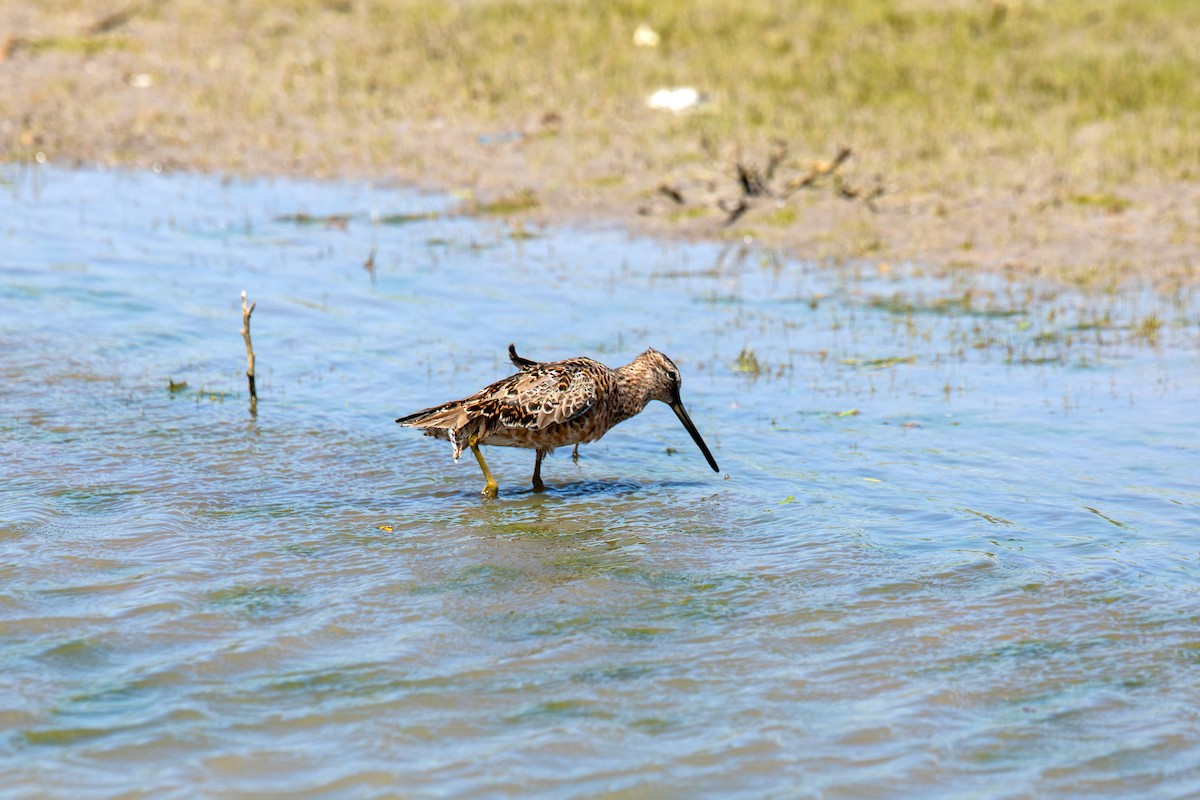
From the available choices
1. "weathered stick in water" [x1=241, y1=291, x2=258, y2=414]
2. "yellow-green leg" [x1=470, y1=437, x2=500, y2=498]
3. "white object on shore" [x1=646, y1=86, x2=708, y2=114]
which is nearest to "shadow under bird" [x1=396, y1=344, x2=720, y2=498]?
"yellow-green leg" [x1=470, y1=437, x2=500, y2=498]

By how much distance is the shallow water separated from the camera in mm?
5477

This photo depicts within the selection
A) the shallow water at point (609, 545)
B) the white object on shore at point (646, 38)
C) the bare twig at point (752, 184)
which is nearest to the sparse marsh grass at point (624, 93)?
the white object on shore at point (646, 38)

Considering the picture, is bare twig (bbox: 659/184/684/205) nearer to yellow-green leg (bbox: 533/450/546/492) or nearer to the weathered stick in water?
the weathered stick in water

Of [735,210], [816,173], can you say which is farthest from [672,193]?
[816,173]

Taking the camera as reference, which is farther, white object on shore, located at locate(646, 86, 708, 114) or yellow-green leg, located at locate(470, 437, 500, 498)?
white object on shore, located at locate(646, 86, 708, 114)

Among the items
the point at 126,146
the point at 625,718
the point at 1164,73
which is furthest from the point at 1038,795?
the point at 126,146

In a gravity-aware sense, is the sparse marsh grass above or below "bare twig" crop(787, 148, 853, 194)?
above

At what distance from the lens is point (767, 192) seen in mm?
16094

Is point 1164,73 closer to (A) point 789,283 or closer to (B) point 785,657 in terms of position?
(A) point 789,283

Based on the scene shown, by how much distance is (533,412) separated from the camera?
838 centimetres

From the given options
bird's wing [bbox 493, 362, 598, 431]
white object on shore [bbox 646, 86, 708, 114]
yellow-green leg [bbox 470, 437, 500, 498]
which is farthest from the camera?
white object on shore [bbox 646, 86, 708, 114]

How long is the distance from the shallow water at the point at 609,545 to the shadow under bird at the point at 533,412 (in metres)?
0.40

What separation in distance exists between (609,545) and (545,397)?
1091 mm

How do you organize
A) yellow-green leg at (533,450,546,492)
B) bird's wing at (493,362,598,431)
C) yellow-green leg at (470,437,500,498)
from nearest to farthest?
bird's wing at (493,362,598,431) < yellow-green leg at (470,437,500,498) < yellow-green leg at (533,450,546,492)
